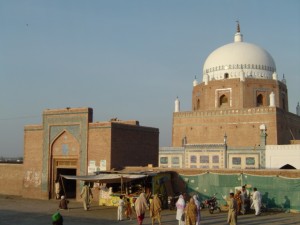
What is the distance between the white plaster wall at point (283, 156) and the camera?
1139 inches

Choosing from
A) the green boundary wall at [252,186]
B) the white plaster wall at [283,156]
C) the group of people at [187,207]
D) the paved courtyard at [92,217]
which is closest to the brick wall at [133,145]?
the paved courtyard at [92,217]

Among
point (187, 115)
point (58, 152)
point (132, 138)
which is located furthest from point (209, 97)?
point (58, 152)

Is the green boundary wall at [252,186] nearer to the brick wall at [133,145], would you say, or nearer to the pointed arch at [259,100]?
the brick wall at [133,145]

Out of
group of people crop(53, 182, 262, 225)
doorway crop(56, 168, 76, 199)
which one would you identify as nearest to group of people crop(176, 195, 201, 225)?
group of people crop(53, 182, 262, 225)

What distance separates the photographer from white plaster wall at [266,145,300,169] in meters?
28.9

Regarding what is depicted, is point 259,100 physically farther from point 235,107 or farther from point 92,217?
point 92,217

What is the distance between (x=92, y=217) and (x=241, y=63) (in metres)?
25.5

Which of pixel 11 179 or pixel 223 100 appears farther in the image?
pixel 223 100

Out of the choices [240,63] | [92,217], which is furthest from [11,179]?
[240,63]

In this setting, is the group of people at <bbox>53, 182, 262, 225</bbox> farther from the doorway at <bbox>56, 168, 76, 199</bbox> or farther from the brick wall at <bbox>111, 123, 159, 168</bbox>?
the doorway at <bbox>56, 168, 76, 199</bbox>

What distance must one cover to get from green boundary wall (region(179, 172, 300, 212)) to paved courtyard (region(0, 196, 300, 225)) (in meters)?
1.00

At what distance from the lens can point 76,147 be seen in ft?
88.5

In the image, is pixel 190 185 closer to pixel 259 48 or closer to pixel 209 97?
pixel 209 97

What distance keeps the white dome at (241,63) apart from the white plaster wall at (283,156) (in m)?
11.3
